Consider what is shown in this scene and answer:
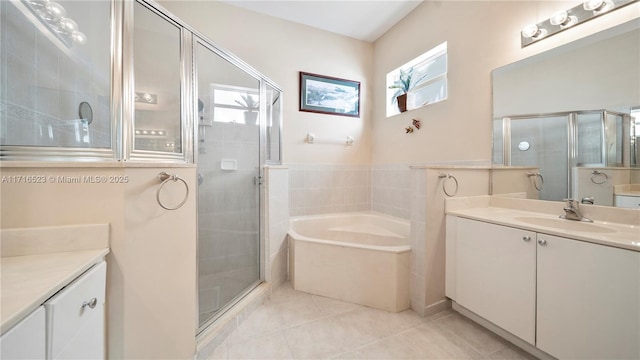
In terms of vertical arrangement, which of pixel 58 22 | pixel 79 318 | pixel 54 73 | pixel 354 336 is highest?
pixel 58 22

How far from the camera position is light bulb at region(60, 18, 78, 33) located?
1.16 metres

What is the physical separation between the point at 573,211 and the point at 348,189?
2.03 m

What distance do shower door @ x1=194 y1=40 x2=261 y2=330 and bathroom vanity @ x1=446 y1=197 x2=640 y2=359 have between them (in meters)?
1.64

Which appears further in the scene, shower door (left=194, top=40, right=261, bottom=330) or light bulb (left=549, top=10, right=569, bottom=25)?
shower door (left=194, top=40, right=261, bottom=330)

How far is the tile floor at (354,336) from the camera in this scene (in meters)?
1.33

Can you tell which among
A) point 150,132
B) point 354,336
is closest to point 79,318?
point 150,132

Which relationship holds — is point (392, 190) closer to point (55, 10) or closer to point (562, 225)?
point (562, 225)

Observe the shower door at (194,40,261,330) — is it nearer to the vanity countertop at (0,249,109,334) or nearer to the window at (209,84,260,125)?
the window at (209,84,260,125)

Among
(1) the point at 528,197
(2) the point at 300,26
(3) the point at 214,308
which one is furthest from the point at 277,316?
(2) the point at 300,26

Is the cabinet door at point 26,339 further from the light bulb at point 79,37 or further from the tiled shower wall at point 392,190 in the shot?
the tiled shower wall at point 392,190

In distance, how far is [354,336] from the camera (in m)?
1.48

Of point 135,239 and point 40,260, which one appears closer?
point 40,260

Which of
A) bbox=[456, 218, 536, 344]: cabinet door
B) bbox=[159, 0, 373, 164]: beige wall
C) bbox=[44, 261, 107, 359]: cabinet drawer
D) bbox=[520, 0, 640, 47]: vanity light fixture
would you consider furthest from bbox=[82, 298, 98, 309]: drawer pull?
bbox=[520, 0, 640, 47]: vanity light fixture

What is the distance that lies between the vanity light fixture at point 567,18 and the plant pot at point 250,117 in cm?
216
